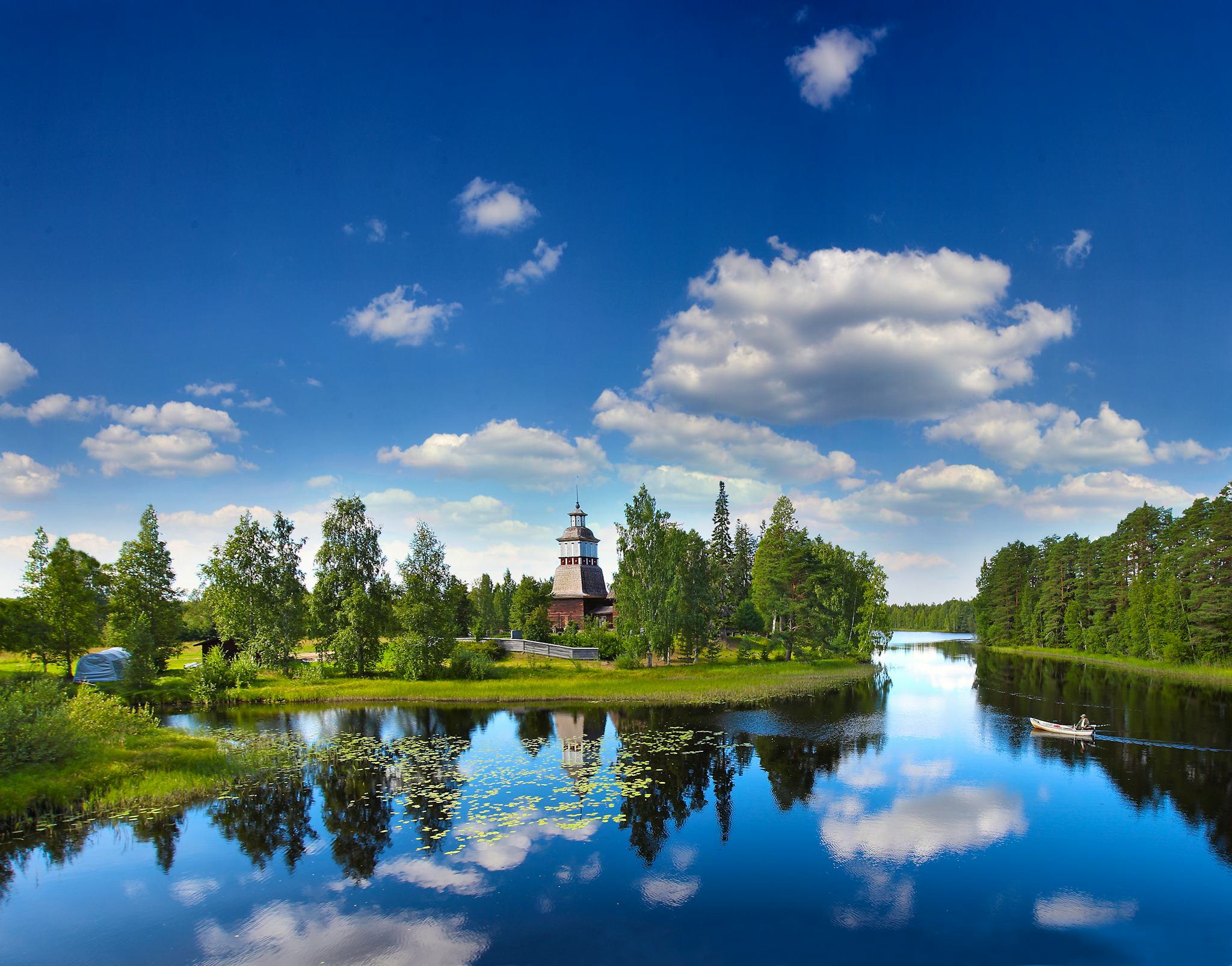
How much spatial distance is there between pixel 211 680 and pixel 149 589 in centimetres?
1187

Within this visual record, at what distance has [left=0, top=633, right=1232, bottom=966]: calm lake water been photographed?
13109mm

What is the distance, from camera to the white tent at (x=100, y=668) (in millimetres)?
45938

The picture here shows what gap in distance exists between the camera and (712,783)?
23578mm

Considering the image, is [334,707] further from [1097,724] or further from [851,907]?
[1097,724]

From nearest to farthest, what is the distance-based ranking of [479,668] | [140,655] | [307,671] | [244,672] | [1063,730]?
[1063,730] < [140,655] < [244,672] < [479,668] < [307,671]

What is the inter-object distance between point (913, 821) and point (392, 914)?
1495 cm

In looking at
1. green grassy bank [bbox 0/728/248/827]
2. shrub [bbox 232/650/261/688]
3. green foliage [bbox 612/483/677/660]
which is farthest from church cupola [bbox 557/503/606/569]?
green grassy bank [bbox 0/728/248/827]

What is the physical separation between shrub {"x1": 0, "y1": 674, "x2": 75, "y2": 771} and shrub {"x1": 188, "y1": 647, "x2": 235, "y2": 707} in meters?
18.2

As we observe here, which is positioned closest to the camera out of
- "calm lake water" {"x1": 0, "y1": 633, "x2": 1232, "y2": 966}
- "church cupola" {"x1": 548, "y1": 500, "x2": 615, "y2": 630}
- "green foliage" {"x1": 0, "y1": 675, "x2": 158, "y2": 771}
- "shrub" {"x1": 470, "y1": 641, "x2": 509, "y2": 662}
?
"calm lake water" {"x1": 0, "y1": 633, "x2": 1232, "y2": 966}

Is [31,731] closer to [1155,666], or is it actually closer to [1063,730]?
[1063,730]

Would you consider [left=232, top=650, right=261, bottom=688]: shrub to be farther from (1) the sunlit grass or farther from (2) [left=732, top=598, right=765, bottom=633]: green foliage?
(2) [left=732, top=598, right=765, bottom=633]: green foliage

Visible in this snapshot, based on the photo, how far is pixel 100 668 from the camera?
4650cm

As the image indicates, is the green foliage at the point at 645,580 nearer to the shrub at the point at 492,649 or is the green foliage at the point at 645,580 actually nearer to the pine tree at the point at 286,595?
the shrub at the point at 492,649

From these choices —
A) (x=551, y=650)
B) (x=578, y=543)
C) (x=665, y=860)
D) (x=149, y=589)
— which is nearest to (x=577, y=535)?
(x=578, y=543)
